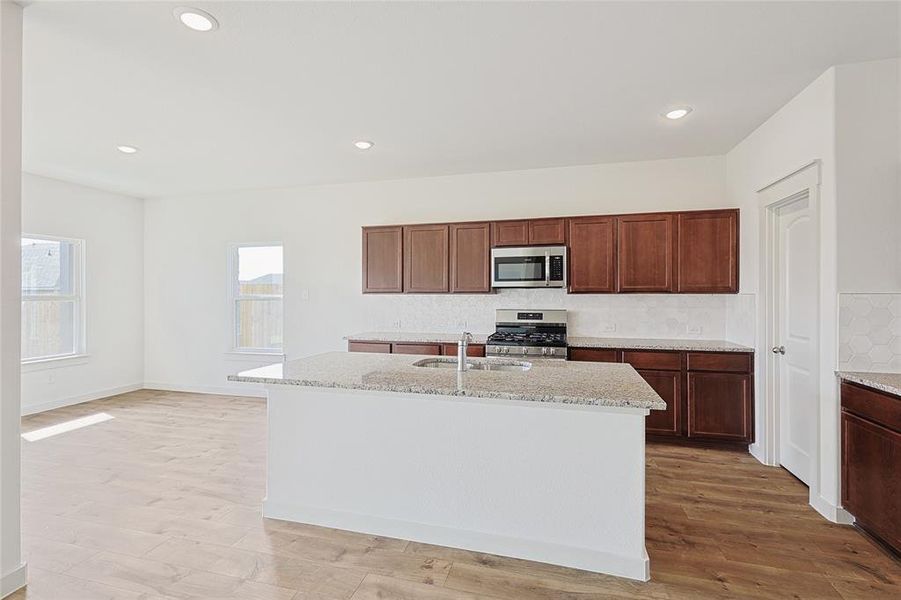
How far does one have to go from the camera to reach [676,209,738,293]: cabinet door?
4066 millimetres

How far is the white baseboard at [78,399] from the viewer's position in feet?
16.5

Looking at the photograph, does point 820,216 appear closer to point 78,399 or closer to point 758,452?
point 758,452

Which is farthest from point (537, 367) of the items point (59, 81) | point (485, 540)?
point (59, 81)

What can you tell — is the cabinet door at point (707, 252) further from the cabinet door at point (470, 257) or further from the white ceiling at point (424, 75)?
the cabinet door at point (470, 257)

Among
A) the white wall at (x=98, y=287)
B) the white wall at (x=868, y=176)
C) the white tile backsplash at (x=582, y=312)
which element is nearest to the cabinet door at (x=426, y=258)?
the white tile backsplash at (x=582, y=312)

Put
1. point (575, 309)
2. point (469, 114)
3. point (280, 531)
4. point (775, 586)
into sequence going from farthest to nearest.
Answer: point (575, 309) → point (469, 114) → point (280, 531) → point (775, 586)

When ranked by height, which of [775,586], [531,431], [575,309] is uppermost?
[575,309]

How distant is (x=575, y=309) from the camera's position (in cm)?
479

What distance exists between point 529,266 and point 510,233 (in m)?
0.40

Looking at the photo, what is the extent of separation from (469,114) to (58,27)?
238 cm

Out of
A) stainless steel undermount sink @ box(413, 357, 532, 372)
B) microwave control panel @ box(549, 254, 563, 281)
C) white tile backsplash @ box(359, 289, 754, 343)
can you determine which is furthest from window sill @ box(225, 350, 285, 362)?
microwave control panel @ box(549, 254, 563, 281)

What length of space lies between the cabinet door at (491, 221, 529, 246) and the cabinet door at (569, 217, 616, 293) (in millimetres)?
450

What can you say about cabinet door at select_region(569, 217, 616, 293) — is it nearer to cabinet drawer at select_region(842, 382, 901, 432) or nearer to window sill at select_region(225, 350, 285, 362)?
cabinet drawer at select_region(842, 382, 901, 432)

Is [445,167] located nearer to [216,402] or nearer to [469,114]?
[469,114]
